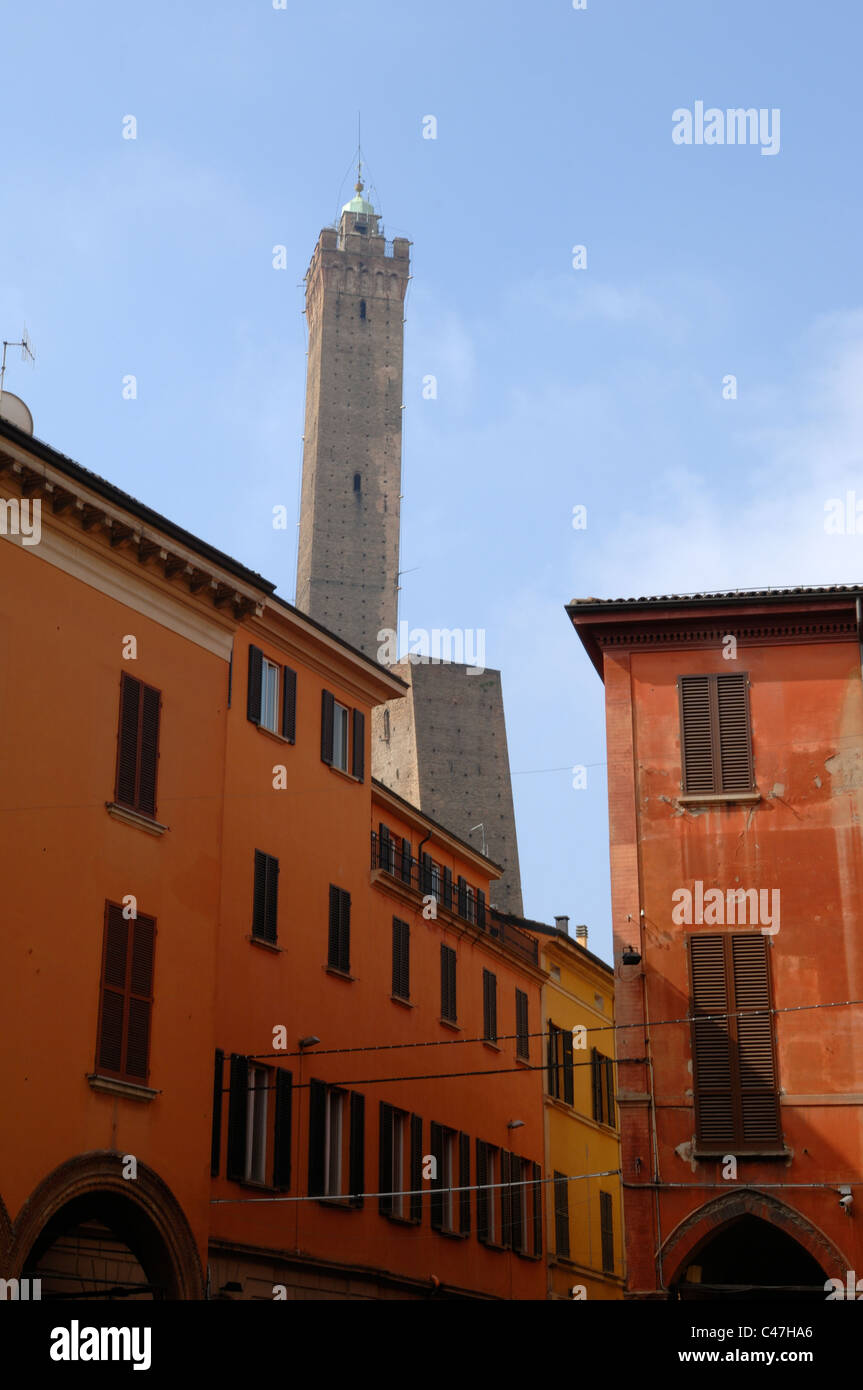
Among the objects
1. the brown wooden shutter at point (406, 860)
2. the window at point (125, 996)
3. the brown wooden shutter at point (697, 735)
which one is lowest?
the window at point (125, 996)

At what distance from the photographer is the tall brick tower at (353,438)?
94.2m

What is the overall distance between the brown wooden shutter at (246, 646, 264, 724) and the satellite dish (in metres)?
6.04

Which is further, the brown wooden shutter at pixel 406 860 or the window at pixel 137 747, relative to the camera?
the brown wooden shutter at pixel 406 860

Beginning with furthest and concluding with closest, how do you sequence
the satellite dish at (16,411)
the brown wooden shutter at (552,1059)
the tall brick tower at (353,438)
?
1. the tall brick tower at (353,438)
2. the brown wooden shutter at (552,1059)
3. the satellite dish at (16,411)

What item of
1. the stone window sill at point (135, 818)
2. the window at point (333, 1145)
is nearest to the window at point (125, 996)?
the stone window sill at point (135, 818)

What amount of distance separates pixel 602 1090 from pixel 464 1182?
11125 mm

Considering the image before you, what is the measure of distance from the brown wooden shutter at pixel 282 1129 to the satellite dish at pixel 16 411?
10.8 metres

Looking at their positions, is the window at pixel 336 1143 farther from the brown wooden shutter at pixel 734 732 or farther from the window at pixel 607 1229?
the window at pixel 607 1229

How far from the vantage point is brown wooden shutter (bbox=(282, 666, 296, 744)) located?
99.7 feet

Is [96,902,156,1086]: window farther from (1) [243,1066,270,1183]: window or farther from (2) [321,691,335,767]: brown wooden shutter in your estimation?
(2) [321,691,335,767]: brown wooden shutter

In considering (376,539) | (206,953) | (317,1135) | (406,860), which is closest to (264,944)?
(317,1135)

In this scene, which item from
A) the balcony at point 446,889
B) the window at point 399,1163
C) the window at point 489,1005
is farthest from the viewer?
the window at point 489,1005

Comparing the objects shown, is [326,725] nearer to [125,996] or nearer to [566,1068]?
[125,996]

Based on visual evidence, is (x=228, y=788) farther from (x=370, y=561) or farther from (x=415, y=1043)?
(x=370, y=561)
